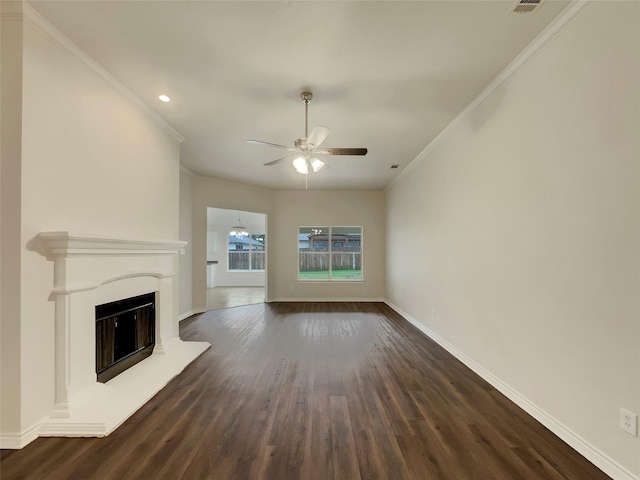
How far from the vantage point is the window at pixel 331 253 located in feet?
25.7

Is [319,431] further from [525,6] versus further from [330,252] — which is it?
[330,252]

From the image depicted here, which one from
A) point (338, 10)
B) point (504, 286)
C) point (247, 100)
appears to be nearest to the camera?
point (338, 10)

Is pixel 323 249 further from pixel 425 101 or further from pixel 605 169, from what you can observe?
pixel 605 169

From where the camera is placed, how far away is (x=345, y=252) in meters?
7.90

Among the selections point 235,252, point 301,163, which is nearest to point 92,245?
point 301,163

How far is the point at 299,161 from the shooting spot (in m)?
3.24

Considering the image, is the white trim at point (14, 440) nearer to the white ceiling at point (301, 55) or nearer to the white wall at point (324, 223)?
the white ceiling at point (301, 55)

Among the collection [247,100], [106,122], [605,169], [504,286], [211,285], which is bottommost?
[211,285]

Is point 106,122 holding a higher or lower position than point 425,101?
lower

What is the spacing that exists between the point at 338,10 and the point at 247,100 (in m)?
1.42

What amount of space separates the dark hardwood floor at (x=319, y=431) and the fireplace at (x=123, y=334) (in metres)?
0.58

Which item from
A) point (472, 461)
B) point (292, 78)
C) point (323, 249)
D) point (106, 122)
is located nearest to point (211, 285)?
point (323, 249)

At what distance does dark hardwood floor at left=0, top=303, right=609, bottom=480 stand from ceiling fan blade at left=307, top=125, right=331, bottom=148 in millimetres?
2427

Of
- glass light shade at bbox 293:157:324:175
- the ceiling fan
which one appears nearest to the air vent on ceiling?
the ceiling fan
